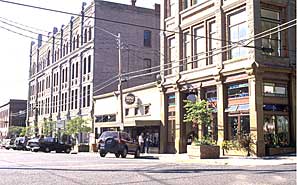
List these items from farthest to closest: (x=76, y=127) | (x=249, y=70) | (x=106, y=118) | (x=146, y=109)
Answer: (x=106, y=118)
(x=76, y=127)
(x=146, y=109)
(x=249, y=70)

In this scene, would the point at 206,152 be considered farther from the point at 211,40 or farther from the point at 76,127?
the point at 76,127

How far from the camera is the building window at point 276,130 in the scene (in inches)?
969

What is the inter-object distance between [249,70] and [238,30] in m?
3.34

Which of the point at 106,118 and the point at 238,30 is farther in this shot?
the point at 106,118

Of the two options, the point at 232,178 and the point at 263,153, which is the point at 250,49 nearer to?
the point at 263,153

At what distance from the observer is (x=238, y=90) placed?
2555 centimetres

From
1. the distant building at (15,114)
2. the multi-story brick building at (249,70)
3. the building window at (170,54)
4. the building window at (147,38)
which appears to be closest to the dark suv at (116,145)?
the multi-story brick building at (249,70)

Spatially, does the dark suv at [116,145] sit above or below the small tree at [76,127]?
below

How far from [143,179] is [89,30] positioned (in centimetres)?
3651

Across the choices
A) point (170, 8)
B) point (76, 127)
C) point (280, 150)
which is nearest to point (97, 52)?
point (76, 127)

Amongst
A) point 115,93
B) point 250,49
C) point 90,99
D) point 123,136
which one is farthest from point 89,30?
point 250,49

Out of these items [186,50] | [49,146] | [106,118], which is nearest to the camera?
[186,50]

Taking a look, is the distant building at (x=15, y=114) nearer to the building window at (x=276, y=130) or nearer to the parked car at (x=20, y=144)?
the parked car at (x=20, y=144)

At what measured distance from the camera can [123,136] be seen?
26641 millimetres
